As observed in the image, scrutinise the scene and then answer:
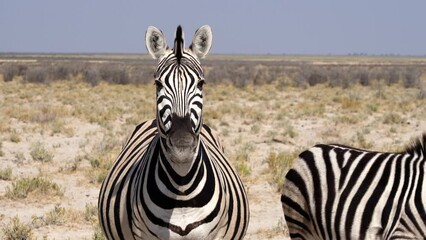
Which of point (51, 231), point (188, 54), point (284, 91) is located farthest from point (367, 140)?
point (284, 91)

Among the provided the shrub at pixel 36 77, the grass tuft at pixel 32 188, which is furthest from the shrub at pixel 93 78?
the grass tuft at pixel 32 188

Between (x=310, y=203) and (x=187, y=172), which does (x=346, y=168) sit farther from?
(x=187, y=172)

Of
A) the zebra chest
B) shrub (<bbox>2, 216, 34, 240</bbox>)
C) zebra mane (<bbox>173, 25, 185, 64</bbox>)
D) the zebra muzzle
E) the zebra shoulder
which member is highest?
zebra mane (<bbox>173, 25, 185, 64</bbox>)

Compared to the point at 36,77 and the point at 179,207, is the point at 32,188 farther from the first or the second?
the point at 36,77

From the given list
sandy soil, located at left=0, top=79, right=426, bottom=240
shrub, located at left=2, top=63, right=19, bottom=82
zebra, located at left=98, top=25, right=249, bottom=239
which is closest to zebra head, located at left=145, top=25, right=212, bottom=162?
zebra, located at left=98, top=25, right=249, bottom=239

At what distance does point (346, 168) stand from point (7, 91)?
27578mm

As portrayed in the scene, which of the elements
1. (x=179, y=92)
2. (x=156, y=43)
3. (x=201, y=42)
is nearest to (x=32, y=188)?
(x=156, y=43)

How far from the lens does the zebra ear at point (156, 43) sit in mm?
3709

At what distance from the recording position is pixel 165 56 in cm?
368

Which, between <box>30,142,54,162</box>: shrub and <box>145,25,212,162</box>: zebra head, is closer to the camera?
<box>145,25,212,162</box>: zebra head

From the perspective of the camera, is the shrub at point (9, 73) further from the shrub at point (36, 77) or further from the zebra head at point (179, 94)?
the zebra head at point (179, 94)

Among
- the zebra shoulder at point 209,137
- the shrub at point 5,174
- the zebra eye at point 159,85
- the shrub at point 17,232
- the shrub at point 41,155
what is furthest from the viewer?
the shrub at point 41,155

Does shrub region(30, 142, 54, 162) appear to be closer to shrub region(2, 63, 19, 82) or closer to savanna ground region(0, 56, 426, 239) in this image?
savanna ground region(0, 56, 426, 239)

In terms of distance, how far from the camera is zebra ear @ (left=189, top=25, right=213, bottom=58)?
12.3 ft
